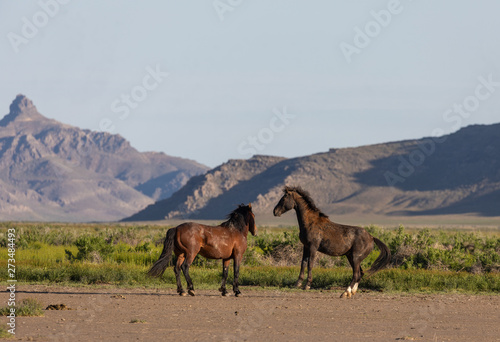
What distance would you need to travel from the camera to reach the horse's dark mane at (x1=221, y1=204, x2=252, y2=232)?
1905cm

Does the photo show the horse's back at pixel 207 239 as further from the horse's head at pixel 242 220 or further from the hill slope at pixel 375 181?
the hill slope at pixel 375 181

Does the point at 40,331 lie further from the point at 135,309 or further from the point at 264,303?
the point at 264,303

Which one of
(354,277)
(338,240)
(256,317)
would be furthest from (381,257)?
(256,317)

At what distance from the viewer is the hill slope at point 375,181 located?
16050 centimetres

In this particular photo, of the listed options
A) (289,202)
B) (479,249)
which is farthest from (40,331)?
(479,249)

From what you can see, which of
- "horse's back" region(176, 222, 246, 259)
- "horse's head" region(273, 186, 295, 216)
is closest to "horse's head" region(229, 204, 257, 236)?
"horse's back" region(176, 222, 246, 259)

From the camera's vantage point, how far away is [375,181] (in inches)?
6880

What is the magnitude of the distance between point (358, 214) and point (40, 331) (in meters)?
140

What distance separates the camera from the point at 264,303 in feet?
59.1

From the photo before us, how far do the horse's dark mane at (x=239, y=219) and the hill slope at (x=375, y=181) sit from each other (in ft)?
441

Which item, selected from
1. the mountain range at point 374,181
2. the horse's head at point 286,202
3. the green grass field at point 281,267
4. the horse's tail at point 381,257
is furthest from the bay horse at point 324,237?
the mountain range at point 374,181

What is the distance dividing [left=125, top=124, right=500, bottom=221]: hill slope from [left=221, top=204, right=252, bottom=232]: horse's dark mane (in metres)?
134

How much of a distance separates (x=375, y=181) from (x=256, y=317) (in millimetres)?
161258

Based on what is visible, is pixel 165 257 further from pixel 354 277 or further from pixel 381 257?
pixel 381 257
